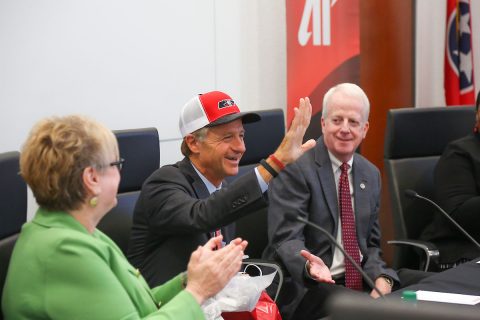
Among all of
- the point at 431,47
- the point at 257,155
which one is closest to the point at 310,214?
the point at 257,155

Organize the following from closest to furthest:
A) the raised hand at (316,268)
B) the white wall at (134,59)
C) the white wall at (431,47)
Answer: the raised hand at (316,268), the white wall at (134,59), the white wall at (431,47)

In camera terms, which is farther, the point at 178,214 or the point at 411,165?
the point at 411,165

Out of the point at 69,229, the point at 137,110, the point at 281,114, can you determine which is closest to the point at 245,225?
the point at 281,114

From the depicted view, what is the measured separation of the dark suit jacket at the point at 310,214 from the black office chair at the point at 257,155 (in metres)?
0.22

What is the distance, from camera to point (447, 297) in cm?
209

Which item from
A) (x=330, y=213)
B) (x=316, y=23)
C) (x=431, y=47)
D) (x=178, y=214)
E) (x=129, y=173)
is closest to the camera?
(x=178, y=214)

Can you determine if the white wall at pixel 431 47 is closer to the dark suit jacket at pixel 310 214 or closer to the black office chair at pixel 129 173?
the dark suit jacket at pixel 310 214

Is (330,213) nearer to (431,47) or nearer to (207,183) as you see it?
(207,183)

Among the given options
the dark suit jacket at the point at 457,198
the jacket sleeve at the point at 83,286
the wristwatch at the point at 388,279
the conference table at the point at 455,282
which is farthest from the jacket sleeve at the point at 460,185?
the jacket sleeve at the point at 83,286

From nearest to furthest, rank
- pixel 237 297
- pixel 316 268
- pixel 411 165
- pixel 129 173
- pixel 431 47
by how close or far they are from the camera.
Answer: pixel 237 297, pixel 316 268, pixel 129 173, pixel 411 165, pixel 431 47

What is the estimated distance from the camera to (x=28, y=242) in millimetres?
1604

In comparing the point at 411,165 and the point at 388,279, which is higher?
the point at 411,165

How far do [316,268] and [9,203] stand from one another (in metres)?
1.20

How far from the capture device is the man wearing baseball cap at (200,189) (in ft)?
6.91
